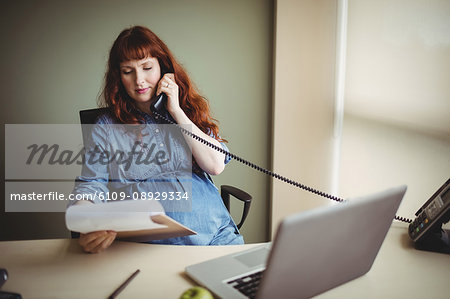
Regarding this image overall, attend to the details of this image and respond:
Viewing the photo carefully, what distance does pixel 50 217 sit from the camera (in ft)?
7.38

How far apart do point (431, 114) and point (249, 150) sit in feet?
3.57

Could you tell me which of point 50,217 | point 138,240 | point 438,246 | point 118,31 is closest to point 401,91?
point 438,246

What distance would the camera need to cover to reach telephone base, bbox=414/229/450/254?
109 cm

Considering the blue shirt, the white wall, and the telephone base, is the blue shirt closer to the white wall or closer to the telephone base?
the telephone base

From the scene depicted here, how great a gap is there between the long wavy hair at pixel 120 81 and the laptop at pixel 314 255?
1.00 m

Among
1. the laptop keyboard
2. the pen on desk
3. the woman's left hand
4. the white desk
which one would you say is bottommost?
the white desk

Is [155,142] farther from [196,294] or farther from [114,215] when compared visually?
[196,294]

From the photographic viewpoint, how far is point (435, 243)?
1095mm

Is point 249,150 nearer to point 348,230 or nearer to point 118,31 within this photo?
point 118,31

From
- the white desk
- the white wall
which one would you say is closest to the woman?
the white desk

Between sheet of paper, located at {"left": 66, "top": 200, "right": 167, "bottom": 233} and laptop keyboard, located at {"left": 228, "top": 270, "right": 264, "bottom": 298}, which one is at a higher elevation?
sheet of paper, located at {"left": 66, "top": 200, "right": 167, "bottom": 233}

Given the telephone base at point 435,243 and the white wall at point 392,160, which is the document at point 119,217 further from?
the white wall at point 392,160

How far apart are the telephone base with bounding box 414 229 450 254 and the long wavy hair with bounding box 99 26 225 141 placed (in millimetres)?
1050

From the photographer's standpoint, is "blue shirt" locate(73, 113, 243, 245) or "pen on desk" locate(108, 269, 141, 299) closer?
"pen on desk" locate(108, 269, 141, 299)
